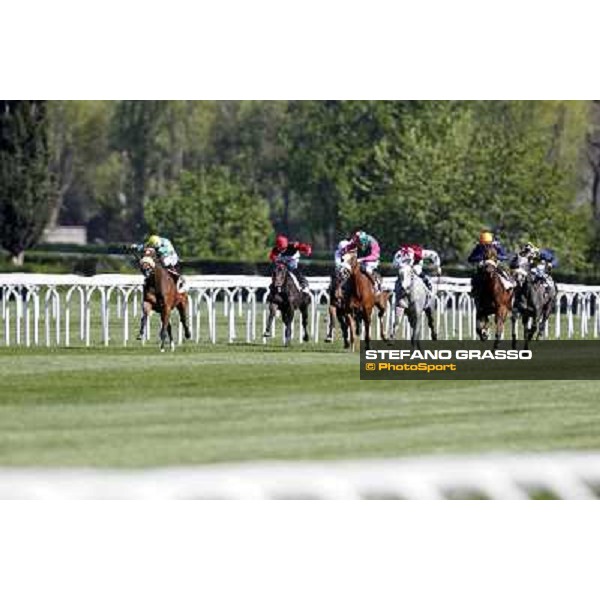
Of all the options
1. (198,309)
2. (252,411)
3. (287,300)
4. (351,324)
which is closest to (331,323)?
(351,324)

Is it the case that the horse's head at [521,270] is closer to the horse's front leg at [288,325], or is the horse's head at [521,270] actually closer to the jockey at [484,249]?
the jockey at [484,249]

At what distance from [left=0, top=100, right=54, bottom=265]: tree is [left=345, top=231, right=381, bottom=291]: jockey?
2.60 metres

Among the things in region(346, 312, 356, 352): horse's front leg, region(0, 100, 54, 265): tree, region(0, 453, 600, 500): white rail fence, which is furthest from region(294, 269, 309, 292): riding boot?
region(0, 453, 600, 500): white rail fence

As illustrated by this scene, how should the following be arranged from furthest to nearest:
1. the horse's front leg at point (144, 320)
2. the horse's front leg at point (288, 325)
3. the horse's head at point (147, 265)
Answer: the horse's front leg at point (288, 325), the horse's front leg at point (144, 320), the horse's head at point (147, 265)

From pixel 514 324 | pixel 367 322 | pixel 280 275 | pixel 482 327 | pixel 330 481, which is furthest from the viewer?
pixel 280 275

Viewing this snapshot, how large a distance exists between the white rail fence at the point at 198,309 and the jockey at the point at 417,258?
12 centimetres

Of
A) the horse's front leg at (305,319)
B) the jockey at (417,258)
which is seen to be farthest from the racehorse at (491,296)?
the horse's front leg at (305,319)

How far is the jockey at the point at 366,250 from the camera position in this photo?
2530cm

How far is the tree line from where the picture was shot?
25.0 metres

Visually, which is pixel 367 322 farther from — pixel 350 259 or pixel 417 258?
pixel 417 258


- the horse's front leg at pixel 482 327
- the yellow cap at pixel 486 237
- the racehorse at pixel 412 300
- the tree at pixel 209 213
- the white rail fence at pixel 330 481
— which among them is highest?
the tree at pixel 209 213

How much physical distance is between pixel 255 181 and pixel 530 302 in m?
2.56

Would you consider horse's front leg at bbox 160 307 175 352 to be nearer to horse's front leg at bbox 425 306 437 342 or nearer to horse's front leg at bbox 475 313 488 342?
horse's front leg at bbox 425 306 437 342

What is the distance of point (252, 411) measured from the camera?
22.8 meters
